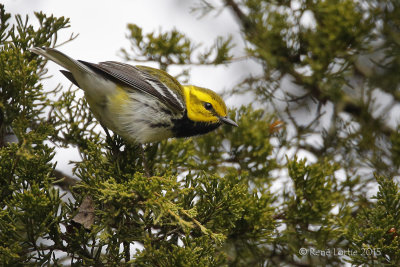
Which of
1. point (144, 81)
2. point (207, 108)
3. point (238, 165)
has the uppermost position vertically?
point (144, 81)

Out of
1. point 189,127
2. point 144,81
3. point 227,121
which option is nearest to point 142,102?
point 144,81

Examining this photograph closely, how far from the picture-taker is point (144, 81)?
2652 mm

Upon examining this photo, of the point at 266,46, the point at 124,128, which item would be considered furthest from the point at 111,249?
the point at 266,46

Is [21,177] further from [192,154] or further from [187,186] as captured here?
[192,154]

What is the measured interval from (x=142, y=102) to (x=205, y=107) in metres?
0.42

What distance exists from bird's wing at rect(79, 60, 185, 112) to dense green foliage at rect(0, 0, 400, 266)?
21 cm

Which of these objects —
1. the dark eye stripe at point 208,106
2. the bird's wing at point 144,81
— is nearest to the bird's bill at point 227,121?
the dark eye stripe at point 208,106

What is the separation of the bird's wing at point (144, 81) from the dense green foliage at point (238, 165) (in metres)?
0.21

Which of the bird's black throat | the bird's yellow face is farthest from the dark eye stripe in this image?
the bird's black throat

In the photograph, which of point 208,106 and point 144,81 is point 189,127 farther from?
point 144,81

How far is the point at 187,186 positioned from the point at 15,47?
40.5 inches

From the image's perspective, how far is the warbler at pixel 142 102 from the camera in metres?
2.40

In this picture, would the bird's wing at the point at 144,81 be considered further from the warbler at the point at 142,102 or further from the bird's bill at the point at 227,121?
the bird's bill at the point at 227,121

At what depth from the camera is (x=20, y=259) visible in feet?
5.55
